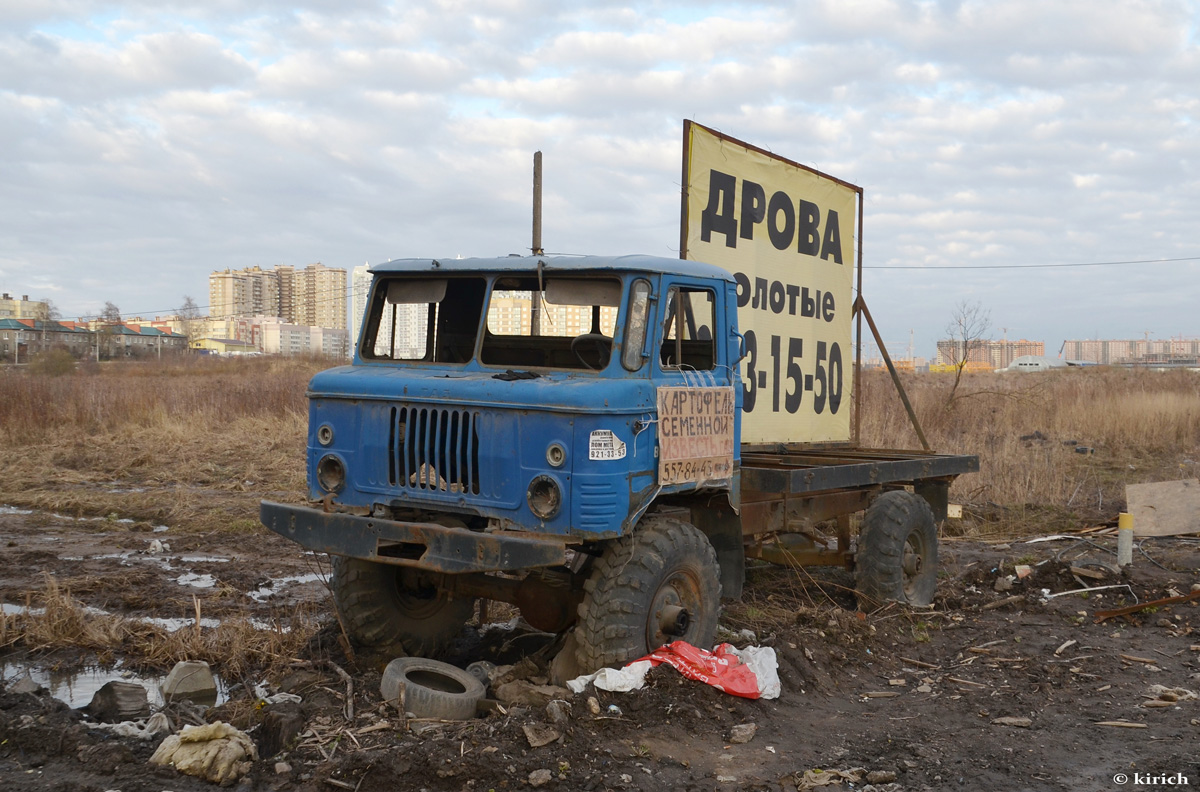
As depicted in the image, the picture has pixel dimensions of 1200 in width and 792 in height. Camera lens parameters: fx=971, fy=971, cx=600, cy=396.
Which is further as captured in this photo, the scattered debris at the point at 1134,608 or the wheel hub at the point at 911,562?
the wheel hub at the point at 911,562

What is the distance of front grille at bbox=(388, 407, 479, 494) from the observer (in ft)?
16.6

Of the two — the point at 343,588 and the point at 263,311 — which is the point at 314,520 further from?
the point at 263,311

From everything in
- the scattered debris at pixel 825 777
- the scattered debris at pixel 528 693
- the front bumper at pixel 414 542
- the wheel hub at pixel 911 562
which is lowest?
the scattered debris at pixel 825 777

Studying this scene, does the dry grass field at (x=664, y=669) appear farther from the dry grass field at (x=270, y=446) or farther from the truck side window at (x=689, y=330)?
the truck side window at (x=689, y=330)

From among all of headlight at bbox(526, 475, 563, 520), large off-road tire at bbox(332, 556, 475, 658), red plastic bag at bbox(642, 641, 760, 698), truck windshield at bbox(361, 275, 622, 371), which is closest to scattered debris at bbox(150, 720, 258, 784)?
large off-road tire at bbox(332, 556, 475, 658)

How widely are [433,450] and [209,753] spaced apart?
1.78 m

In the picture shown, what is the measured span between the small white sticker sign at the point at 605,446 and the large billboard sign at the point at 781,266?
294 cm

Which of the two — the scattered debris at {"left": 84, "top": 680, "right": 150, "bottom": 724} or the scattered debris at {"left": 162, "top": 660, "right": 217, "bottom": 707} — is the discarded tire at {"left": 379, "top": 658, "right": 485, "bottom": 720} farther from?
the scattered debris at {"left": 84, "top": 680, "right": 150, "bottom": 724}

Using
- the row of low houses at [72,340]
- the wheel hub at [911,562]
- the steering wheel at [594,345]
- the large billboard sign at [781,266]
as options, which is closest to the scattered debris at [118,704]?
the steering wheel at [594,345]

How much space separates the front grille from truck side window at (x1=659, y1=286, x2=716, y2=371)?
1228 mm

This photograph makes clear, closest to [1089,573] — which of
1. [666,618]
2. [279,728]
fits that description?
[666,618]

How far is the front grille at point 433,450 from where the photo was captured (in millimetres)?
5055

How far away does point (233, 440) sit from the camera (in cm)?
1705

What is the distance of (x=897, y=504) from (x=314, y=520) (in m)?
4.64
